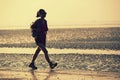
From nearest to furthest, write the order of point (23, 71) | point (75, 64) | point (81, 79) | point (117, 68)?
point (81, 79), point (23, 71), point (117, 68), point (75, 64)

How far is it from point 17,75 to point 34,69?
128cm

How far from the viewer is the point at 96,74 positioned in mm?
11516

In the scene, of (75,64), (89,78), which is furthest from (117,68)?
(89,78)

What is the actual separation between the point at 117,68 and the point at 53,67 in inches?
96.5

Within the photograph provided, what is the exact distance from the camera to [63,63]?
15.2 m

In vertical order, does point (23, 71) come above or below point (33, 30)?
below

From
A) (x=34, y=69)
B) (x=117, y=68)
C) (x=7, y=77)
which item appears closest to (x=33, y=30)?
(x=34, y=69)

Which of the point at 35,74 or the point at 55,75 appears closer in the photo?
the point at 55,75

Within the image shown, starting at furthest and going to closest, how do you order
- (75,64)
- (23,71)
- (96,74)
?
(75,64) → (23,71) → (96,74)

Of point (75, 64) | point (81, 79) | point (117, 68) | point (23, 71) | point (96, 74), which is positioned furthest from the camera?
point (75, 64)

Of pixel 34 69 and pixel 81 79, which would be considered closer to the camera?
pixel 81 79

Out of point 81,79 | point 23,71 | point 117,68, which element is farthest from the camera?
point 117,68

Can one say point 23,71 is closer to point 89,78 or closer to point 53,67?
point 53,67

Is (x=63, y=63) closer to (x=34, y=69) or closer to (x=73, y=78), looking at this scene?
(x=34, y=69)
